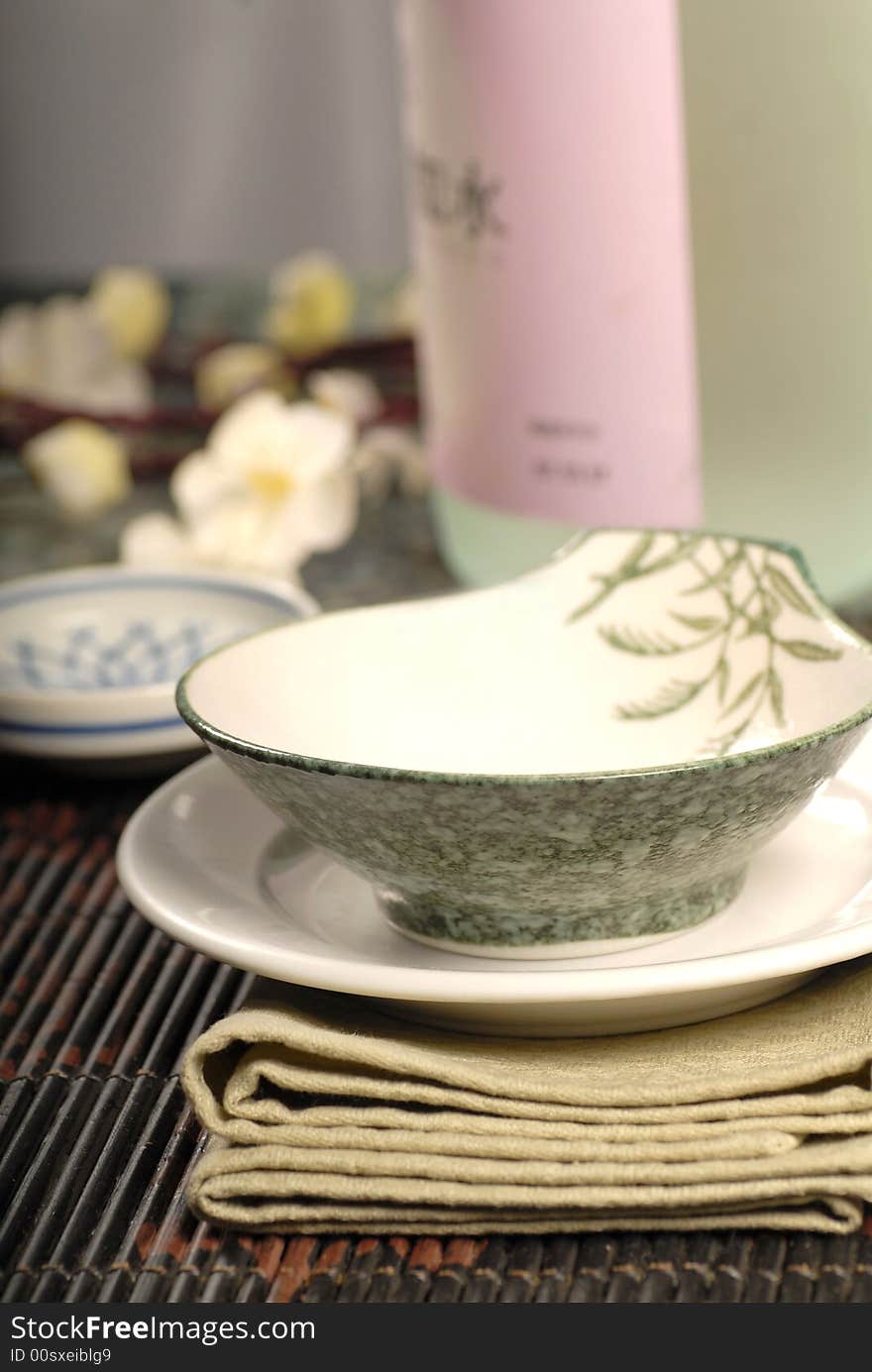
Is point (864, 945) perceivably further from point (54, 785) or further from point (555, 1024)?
Answer: point (54, 785)

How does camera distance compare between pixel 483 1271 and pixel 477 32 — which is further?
pixel 477 32

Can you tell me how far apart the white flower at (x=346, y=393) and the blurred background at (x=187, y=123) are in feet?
1.09

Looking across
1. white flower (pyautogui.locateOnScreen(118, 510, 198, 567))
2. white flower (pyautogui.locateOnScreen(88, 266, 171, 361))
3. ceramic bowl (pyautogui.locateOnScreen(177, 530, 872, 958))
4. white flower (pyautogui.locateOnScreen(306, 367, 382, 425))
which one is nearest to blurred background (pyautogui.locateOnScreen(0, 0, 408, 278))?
white flower (pyautogui.locateOnScreen(88, 266, 171, 361))

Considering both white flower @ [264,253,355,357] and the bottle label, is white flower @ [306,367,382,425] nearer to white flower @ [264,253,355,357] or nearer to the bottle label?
white flower @ [264,253,355,357]

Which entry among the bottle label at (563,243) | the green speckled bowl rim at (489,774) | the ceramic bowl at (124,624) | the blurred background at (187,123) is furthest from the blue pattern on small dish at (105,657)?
the blurred background at (187,123)

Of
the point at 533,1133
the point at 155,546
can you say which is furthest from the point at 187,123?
the point at 533,1133

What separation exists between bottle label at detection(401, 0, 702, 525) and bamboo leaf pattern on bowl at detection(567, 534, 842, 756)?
17 cm

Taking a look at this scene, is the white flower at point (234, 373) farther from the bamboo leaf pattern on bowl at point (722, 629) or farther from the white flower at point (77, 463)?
the bamboo leaf pattern on bowl at point (722, 629)

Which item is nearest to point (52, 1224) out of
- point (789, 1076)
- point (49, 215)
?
point (789, 1076)

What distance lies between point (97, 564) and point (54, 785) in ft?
0.79

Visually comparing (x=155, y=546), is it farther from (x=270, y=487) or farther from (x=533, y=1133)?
(x=533, y=1133)

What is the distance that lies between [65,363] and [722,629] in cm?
50

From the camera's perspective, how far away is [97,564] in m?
0.76

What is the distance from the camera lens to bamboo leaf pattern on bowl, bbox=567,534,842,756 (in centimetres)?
39
